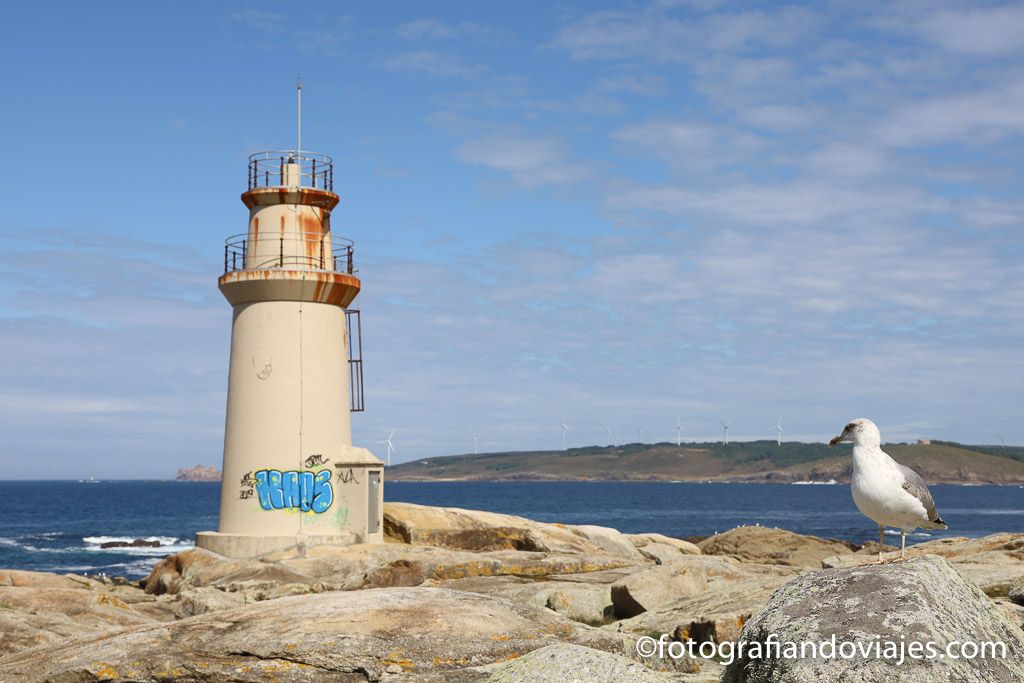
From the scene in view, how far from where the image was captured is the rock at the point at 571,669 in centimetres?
662

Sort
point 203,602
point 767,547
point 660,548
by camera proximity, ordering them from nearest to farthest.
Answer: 1. point 203,602
2. point 660,548
3. point 767,547

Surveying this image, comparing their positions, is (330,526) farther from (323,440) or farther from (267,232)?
(267,232)

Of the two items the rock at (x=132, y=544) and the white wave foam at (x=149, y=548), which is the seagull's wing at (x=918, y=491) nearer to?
the white wave foam at (x=149, y=548)

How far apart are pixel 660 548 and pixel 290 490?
1156 cm

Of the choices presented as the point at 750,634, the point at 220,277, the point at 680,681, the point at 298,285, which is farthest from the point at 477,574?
the point at 750,634

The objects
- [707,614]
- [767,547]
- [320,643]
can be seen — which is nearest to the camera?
[320,643]

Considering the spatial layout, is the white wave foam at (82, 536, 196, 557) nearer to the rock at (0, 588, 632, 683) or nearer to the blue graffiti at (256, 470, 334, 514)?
the blue graffiti at (256, 470, 334, 514)

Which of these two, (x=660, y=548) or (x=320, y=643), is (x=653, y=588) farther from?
(x=660, y=548)

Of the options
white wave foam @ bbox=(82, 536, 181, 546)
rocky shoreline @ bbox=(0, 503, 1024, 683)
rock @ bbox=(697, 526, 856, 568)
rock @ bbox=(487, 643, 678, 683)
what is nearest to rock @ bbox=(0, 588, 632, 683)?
rocky shoreline @ bbox=(0, 503, 1024, 683)

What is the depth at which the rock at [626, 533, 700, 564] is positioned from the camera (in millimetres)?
30344

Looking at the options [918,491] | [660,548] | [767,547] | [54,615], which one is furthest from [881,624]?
[767,547]

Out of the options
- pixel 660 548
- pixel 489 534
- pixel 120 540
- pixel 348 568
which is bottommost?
pixel 120 540

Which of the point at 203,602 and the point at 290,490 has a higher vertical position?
the point at 290,490

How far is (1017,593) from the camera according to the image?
12.4 m
